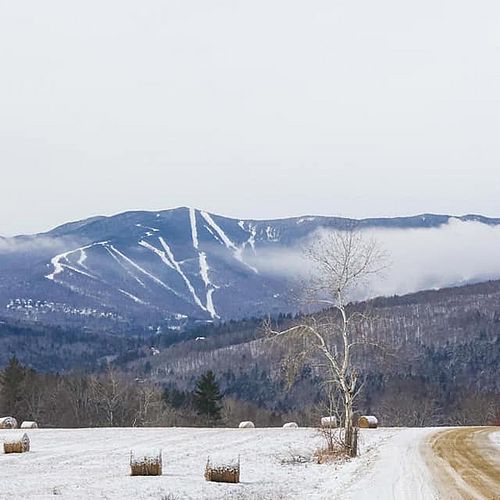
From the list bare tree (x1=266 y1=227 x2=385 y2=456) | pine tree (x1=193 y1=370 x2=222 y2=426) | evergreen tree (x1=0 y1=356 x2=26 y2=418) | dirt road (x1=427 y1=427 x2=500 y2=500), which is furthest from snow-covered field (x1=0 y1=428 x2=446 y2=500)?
evergreen tree (x1=0 y1=356 x2=26 y2=418)

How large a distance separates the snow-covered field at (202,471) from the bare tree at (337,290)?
393 cm

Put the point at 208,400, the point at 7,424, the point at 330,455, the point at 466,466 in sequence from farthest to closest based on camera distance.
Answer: the point at 208,400
the point at 7,424
the point at 330,455
the point at 466,466

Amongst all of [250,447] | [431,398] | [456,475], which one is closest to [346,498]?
[456,475]

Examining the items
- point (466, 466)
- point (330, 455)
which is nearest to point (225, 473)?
point (466, 466)

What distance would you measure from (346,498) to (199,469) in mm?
9156

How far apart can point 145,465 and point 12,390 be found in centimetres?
8517

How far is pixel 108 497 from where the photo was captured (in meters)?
21.3

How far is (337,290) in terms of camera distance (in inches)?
1435

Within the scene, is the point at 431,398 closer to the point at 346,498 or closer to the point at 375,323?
the point at 375,323

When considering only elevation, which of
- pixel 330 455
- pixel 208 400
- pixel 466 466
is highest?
pixel 466 466

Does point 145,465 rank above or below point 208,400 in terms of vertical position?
above

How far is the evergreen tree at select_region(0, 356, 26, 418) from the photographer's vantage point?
4139 inches

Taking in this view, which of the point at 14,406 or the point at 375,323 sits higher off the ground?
the point at 375,323

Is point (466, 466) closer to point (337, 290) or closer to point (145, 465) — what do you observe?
point (337, 290)
